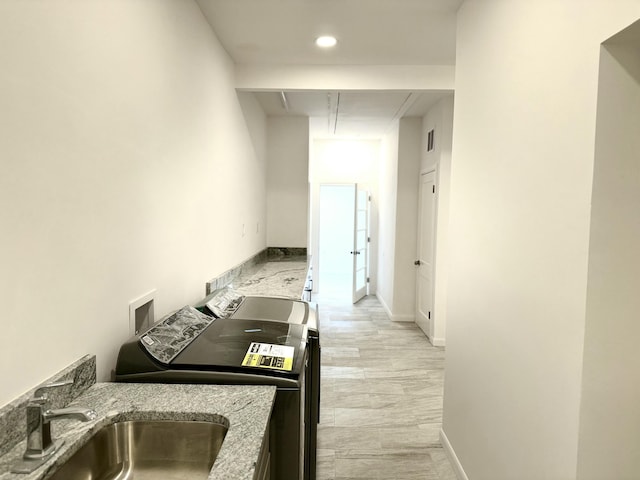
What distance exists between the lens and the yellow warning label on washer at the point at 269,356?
1331mm

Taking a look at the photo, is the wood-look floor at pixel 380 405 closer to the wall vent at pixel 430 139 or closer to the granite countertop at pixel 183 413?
the granite countertop at pixel 183 413

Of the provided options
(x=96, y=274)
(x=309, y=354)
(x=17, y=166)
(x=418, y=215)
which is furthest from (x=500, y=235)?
(x=418, y=215)

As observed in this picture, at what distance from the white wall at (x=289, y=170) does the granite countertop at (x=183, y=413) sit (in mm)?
3532

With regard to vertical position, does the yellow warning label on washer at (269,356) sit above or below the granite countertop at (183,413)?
above

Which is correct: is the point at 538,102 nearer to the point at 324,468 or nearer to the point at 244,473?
the point at 244,473

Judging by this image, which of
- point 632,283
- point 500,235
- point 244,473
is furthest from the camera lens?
point 500,235

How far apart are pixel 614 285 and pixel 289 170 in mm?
3897

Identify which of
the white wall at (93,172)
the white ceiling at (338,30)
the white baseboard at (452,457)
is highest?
the white ceiling at (338,30)

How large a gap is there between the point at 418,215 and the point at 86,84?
4.44m

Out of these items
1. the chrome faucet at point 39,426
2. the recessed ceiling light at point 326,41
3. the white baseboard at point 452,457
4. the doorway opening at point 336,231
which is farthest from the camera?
the doorway opening at point 336,231

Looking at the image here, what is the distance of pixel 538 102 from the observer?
1.38m

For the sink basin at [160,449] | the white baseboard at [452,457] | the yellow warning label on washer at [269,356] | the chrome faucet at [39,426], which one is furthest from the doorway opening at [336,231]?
the chrome faucet at [39,426]

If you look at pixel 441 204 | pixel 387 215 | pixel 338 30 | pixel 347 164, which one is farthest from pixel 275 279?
pixel 347 164

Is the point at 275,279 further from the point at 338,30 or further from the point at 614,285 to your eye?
the point at 614,285
